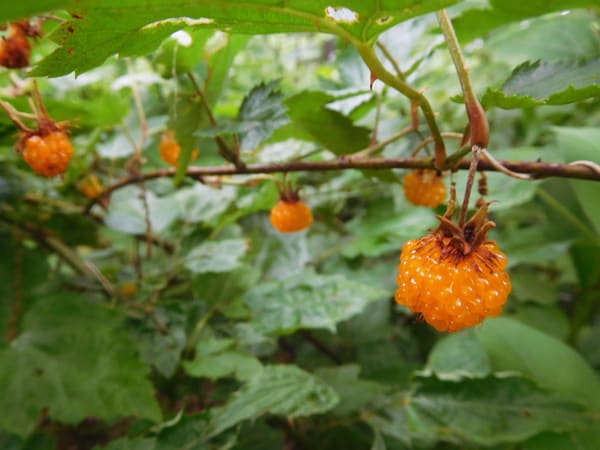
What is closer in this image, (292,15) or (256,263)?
(292,15)

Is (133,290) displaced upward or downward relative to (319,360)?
upward

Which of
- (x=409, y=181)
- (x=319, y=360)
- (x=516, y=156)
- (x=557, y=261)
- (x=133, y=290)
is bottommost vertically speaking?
(x=319, y=360)

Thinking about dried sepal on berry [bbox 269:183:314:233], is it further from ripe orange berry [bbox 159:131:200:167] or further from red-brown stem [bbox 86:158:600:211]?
ripe orange berry [bbox 159:131:200:167]

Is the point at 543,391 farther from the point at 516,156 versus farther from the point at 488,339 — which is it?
the point at 516,156

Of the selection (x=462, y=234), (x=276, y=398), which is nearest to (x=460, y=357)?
(x=276, y=398)

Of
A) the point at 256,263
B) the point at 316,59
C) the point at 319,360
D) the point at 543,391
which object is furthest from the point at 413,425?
the point at 316,59

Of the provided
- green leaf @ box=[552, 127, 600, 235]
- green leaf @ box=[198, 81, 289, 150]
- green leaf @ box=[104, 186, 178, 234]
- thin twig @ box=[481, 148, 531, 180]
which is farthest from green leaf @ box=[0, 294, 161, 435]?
green leaf @ box=[552, 127, 600, 235]

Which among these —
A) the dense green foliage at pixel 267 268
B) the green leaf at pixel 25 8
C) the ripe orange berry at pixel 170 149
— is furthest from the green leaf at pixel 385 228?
the green leaf at pixel 25 8

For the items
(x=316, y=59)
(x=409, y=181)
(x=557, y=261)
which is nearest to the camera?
(x=409, y=181)
